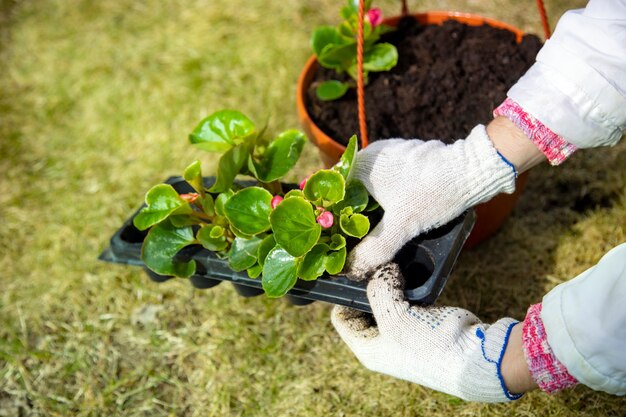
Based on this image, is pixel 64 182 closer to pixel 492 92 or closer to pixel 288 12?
pixel 288 12

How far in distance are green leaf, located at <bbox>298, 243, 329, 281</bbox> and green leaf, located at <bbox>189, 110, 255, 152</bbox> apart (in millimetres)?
258

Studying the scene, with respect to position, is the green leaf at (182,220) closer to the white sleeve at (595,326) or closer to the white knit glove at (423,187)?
the white knit glove at (423,187)

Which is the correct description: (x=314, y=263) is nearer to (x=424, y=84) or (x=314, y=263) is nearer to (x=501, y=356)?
(x=501, y=356)

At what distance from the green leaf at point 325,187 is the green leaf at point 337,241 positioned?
51 millimetres

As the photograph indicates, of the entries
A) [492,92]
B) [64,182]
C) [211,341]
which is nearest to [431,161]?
[492,92]

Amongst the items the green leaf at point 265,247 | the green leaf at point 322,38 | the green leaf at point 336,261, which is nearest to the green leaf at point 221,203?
the green leaf at point 265,247

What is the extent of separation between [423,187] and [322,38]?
52cm

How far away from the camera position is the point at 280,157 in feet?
3.37

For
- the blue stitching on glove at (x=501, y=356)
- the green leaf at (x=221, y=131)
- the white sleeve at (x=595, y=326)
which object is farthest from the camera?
the green leaf at (x=221, y=131)

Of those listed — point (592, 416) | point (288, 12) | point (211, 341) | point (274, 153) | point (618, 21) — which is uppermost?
point (618, 21)

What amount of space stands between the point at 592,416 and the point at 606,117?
519 mm

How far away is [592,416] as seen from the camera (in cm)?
103

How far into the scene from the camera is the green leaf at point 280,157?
1.01 meters

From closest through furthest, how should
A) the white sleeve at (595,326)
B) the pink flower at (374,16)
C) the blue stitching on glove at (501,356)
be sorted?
the white sleeve at (595,326) < the blue stitching on glove at (501,356) < the pink flower at (374,16)
